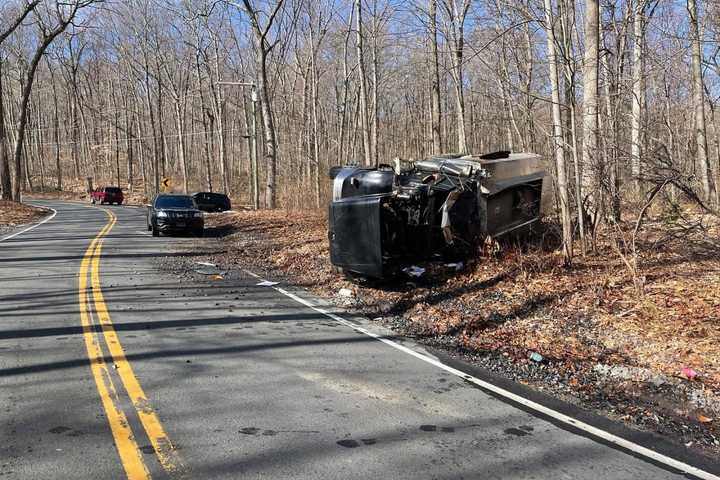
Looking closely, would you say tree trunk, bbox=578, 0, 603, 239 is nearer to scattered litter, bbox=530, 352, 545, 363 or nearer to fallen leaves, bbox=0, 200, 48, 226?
scattered litter, bbox=530, 352, 545, 363

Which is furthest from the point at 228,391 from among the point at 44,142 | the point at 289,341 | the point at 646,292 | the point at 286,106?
the point at 44,142

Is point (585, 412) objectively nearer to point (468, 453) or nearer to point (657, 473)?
point (657, 473)

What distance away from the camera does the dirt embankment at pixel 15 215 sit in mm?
26355

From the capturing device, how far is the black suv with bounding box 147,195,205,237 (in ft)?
67.3

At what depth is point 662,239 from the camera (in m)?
8.12

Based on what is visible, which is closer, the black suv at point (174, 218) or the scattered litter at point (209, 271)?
the scattered litter at point (209, 271)

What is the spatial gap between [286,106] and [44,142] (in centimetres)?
5675

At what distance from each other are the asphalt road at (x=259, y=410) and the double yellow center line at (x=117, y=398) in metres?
0.02

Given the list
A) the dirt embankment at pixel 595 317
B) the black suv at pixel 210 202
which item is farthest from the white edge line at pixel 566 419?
the black suv at pixel 210 202

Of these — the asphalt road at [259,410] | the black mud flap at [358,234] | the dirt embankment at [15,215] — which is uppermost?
the dirt embankment at [15,215]

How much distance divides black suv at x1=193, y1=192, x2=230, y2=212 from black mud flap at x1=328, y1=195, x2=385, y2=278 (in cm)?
2789

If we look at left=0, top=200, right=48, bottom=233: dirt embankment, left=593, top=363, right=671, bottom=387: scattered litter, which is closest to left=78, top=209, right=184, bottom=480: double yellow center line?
left=593, top=363, right=671, bottom=387: scattered litter

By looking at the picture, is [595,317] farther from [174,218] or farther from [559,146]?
[174,218]

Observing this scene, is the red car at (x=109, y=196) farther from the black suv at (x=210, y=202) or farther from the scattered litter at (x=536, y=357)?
the scattered litter at (x=536, y=357)
